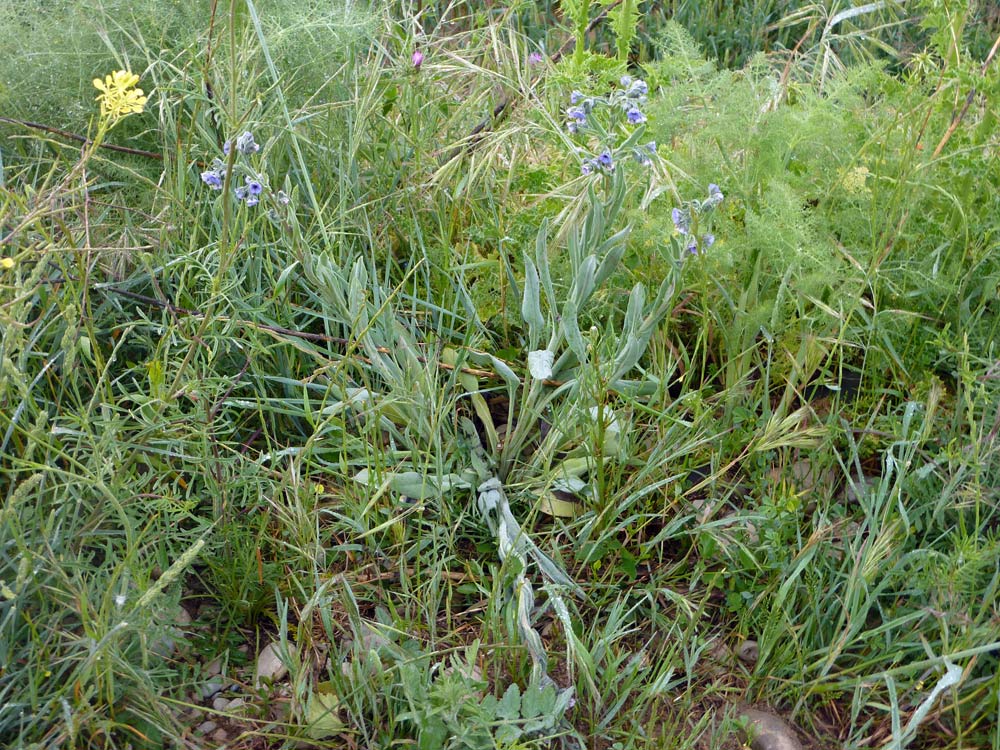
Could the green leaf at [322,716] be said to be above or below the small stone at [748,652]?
above

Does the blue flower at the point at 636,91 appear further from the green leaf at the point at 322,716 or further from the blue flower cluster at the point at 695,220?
Result: the green leaf at the point at 322,716

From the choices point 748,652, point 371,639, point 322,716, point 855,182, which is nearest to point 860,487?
point 748,652

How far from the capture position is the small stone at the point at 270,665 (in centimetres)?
160

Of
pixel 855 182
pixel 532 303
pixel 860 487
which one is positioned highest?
pixel 855 182

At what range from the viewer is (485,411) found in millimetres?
1954

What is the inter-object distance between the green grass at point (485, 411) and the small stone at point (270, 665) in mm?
14

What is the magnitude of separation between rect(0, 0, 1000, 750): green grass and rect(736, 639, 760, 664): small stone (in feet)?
0.04

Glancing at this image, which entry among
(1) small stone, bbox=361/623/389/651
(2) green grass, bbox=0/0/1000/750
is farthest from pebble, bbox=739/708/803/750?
(1) small stone, bbox=361/623/389/651

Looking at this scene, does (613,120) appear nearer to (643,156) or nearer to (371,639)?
(643,156)

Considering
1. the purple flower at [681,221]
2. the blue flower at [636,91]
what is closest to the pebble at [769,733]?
the purple flower at [681,221]

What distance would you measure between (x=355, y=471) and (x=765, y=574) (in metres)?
0.80

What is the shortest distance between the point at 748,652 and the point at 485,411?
681 millimetres

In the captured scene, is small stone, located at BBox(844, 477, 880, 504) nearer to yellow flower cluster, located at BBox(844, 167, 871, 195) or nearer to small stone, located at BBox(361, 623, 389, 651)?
yellow flower cluster, located at BBox(844, 167, 871, 195)

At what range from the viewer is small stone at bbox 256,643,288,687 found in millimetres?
1598
